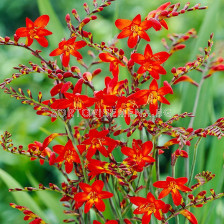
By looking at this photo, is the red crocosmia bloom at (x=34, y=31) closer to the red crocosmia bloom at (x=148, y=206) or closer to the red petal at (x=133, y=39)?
the red petal at (x=133, y=39)

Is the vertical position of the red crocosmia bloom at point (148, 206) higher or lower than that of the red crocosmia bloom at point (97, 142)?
lower

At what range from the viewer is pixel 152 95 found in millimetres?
539

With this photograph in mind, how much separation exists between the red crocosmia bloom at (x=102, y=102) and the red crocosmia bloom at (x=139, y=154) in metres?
0.06

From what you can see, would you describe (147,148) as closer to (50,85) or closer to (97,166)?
(97,166)

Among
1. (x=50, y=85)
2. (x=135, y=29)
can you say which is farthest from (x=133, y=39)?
(x=50, y=85)

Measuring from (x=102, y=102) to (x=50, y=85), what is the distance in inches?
63.9

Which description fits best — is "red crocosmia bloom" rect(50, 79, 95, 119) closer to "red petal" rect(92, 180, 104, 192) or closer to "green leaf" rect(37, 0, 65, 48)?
"red petal" rect(92, 180, 104, 192)

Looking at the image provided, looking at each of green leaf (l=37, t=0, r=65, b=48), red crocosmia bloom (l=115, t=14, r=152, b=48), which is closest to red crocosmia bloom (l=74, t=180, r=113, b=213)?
red crocosmia bloom (l=115, t=14, r=152, b=48)

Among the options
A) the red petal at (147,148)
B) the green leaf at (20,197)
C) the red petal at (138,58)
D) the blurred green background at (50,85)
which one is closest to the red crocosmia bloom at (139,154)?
the red petal at (147,148)

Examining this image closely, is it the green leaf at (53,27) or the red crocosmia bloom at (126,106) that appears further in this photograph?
the green leaf at (53,27)

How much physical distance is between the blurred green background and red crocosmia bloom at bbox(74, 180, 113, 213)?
0.28m

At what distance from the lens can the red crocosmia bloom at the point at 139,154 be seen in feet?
1.76

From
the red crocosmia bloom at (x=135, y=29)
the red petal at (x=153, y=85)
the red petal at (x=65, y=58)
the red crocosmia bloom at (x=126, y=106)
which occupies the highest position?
the red crocosmia bloom at (x=135, y=29)

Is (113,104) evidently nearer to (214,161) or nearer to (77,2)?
(214,161)
